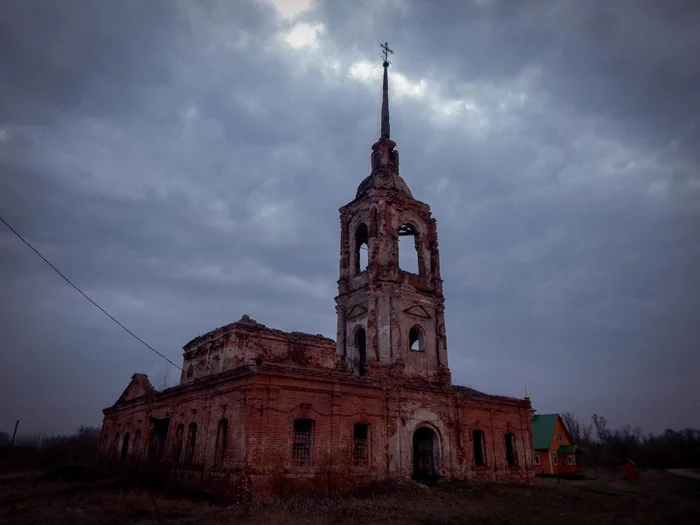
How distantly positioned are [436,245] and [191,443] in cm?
1571

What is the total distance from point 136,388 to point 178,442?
11.0m

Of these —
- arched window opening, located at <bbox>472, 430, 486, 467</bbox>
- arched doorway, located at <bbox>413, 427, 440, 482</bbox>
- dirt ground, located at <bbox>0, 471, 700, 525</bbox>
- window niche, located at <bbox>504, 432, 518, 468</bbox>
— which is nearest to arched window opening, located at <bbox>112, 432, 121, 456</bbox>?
dirt ground, located at <bbox>0, 471, 700, 525</bbox>

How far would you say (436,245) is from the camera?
86.8 feet

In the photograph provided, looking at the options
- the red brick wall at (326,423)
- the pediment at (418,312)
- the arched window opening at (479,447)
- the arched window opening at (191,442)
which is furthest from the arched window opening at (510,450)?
the arched window opening at (191,442)

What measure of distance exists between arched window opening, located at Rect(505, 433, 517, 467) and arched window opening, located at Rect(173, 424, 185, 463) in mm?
16631

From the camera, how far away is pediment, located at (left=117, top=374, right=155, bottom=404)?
97.9 feet

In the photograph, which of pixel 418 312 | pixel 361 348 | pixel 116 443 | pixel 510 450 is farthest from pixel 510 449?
pixel 116 443

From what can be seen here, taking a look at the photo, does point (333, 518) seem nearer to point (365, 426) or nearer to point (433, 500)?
point (433, 500)

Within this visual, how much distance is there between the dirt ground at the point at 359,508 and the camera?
13445 millimetres

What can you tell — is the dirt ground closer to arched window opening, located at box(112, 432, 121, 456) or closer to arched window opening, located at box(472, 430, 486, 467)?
arched window opening, located at box(472, 430, 486, 467)

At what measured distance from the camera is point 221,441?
61.8ft

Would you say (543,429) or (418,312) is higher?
(418,312)

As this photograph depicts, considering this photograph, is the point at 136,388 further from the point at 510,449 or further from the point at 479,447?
the point at 510,449

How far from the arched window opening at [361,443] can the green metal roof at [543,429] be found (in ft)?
91.7
